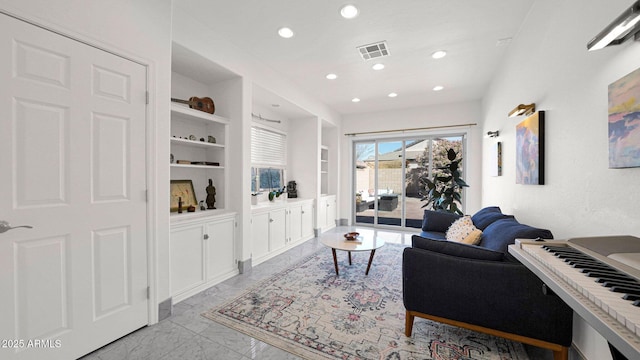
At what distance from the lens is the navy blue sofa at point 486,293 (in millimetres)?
1506

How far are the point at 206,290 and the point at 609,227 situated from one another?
3230 mm

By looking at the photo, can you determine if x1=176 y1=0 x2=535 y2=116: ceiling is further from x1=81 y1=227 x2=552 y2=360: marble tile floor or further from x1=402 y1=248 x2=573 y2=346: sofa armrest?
x1=81 y1=227 x2=552 y2=360: marble tile floor

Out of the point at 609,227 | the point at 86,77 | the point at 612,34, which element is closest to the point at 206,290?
the point at 86,77

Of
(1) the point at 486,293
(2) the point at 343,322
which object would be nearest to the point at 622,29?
(1) the point at 486,293

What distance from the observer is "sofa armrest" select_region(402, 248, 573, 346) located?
1.50 m

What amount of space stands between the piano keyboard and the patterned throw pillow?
4.18 feet

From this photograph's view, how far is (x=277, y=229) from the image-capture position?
3895 mm

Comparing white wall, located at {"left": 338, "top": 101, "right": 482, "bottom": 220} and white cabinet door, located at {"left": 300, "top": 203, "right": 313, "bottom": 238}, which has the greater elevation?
white wall, located at {"left": 338, "top": 101, "right": 482, "bottom": 220}

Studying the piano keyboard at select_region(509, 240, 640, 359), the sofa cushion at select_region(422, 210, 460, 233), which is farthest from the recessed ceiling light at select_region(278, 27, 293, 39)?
the sofa cushion at select_region(422, 210, 460, 233)

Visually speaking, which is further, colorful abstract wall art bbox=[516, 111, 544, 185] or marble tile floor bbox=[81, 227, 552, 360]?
colorful abstract wall art bbox=[516, 111, 544, 185]

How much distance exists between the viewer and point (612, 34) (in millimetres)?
1101

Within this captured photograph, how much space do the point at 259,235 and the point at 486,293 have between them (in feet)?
8.99

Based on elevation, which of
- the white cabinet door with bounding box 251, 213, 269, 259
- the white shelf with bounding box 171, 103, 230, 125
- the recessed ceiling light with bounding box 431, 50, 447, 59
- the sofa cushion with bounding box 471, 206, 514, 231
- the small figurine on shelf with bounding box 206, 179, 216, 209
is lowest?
the white cabinet door with bounding box 251, 213, 269, 259

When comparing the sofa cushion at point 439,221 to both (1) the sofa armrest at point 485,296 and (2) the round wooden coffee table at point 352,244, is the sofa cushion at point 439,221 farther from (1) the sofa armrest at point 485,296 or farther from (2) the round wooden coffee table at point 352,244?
(1) the sofa armrest at point 485,296
